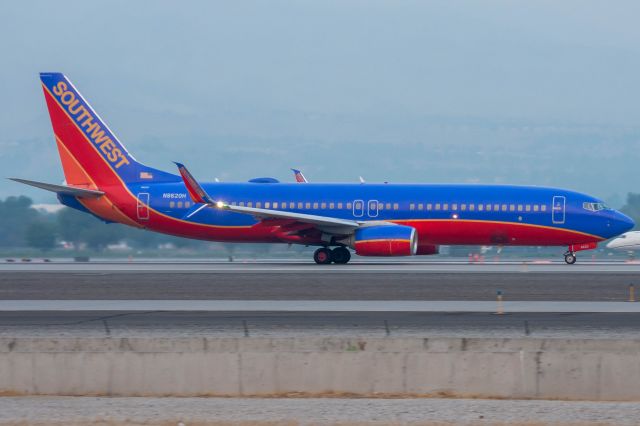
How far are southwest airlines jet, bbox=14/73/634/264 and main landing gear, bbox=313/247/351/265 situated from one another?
1.9 inches

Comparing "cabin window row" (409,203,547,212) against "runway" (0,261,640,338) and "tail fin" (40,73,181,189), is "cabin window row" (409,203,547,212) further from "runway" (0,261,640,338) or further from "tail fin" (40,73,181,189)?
"tail fin" (40,73,181,189)

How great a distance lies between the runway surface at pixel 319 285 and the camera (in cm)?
3052

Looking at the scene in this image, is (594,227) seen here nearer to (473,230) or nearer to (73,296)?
(473,230)

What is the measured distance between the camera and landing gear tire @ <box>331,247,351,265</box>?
47000 millimetres

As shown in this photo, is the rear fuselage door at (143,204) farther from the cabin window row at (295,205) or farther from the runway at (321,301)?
the runway at (321,301)

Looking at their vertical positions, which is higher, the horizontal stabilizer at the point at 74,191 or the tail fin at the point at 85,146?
the tail fin at the point at 85,146

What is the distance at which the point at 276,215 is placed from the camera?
44.6 metres

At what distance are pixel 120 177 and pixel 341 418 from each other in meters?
37.5

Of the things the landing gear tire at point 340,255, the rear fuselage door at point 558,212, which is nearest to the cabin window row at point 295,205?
the landing gear tire at point 340,255

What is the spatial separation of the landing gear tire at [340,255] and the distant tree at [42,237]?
33.6 meters

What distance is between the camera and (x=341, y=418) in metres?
12.9

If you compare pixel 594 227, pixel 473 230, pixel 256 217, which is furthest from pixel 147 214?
pixel 594 227

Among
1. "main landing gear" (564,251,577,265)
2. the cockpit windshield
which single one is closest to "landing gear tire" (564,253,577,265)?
"main landing gear" (564,251,577,265)

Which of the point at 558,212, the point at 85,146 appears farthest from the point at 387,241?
the point at 85,146
